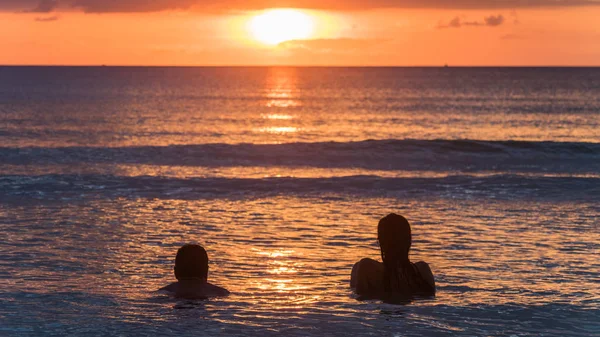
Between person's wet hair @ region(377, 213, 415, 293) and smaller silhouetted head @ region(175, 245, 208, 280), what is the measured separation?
7.31 ft

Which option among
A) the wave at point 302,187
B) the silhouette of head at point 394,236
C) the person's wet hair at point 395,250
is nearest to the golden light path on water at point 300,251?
the person's wet hair at point 395,250

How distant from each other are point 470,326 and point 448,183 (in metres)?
14.9

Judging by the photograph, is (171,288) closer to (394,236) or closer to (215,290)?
(215,290)

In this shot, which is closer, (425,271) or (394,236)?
(394,236)

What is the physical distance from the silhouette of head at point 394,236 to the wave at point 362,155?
1955 centimetres

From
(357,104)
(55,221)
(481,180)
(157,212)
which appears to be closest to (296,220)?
(157,212)

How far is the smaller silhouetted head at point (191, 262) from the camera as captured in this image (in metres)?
9.06

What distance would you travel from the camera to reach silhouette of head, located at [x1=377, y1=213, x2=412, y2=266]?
332 inches

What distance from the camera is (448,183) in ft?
75.7

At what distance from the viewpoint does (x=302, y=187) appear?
22188 millimetres

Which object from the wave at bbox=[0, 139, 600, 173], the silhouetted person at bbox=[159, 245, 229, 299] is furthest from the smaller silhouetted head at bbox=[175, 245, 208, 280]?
the wave at bbox=[0, 139, 600, 173]

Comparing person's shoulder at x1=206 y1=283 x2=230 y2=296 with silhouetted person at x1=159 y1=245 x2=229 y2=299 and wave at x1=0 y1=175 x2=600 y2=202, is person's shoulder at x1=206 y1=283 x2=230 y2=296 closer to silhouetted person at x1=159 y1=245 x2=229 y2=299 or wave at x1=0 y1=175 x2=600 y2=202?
silhouetted person at x1=159 y1=245 x2=229 y2=299

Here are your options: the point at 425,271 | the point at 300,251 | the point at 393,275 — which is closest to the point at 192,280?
the point at 393,275

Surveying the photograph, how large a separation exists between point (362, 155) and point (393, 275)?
75.4 ft
